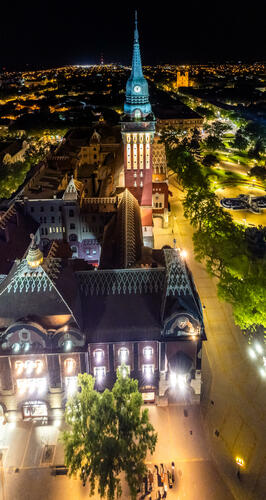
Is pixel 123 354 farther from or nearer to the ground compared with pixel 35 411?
farther from the ground

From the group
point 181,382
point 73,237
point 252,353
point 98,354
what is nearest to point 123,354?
point 98,354

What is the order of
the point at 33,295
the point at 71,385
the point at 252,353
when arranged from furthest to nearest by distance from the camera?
the point at 252,353
the point at 71,385
the point at 33,295

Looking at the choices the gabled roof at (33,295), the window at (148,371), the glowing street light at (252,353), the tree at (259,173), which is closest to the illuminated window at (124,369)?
the window at (148,371)

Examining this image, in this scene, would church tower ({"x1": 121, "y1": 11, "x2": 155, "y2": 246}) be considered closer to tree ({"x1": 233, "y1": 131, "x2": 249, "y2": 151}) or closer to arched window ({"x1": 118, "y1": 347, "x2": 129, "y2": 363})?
arched window ({"x1": 118, "y1": 347, "x2": 129, "y2": 363})

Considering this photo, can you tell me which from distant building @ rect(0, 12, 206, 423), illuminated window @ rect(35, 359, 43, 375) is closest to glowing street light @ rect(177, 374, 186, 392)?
distant building @ rect(0, 12, 206, 423)

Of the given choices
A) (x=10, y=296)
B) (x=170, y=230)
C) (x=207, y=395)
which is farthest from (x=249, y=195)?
Result: (x=10, y=296)

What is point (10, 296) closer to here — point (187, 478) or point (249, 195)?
point (187, 478)

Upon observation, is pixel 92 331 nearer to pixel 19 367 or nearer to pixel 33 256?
pixel 19 367
